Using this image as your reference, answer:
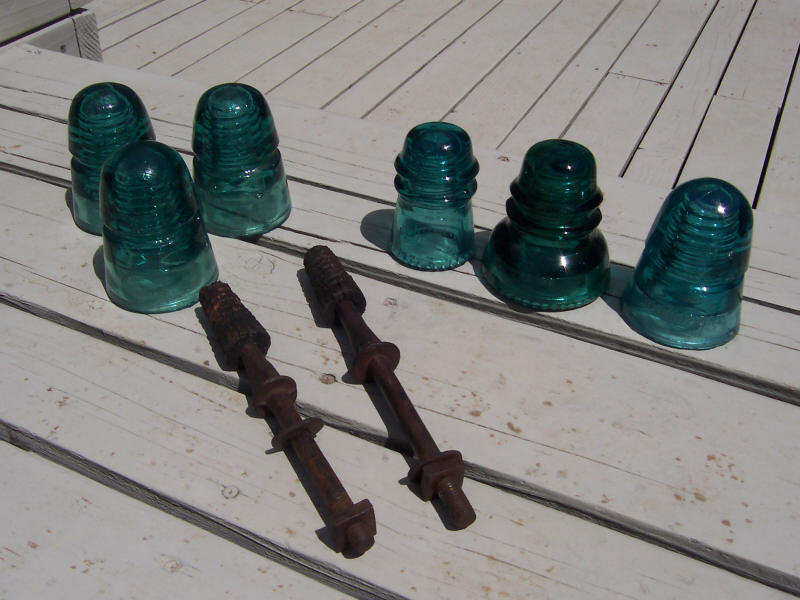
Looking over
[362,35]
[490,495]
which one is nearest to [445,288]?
[490,495]

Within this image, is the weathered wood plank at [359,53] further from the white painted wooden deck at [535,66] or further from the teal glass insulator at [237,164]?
the teal glass insulator at [237,164]

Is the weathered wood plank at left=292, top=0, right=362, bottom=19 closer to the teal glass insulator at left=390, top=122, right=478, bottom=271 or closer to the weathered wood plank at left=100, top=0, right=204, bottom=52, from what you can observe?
the weathered wood plank at left=100, top=0, right=204, bottom=52

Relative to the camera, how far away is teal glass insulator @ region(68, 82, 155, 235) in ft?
4.42

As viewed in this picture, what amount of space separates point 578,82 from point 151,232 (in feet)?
4.93

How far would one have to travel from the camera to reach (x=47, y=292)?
4.48 ft

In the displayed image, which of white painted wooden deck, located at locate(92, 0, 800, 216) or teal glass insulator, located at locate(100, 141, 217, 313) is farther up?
teal glass insulator, located at locate(100, 141, 217, 313)

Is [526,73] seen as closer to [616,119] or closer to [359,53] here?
[616,119]

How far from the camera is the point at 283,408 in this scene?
3.59ft

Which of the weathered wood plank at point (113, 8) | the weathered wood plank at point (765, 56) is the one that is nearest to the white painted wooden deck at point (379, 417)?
the weathered wood plank at point (765, 56)

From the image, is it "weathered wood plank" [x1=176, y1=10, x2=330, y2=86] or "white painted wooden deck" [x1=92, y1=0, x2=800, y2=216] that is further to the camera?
"weathered wood plank" [x1=176, y1=10, x2=330, y2=86]

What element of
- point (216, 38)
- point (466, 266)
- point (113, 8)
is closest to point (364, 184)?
point (466, 266)

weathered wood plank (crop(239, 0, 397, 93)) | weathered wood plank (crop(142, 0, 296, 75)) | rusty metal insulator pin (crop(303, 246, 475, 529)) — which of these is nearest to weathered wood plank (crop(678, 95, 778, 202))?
rusty metal insulator pin (crop(303, 246, 475, 529))

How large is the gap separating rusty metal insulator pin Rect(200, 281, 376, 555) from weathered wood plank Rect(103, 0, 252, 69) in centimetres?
156

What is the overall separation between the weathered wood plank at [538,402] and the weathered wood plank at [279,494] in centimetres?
4
